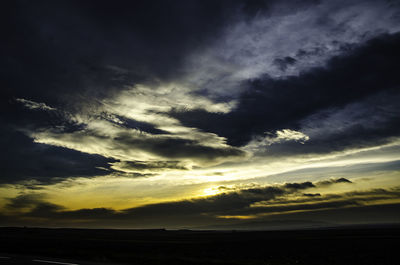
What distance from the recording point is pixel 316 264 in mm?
27141

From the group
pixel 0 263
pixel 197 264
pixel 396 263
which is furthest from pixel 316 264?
pixel 0 263

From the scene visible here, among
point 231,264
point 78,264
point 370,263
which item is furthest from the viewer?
point 370,263

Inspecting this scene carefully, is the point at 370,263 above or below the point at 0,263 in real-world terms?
below

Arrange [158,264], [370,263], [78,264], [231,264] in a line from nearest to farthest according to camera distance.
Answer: [78,264]
[158,264]
[231,264]
[370,263]

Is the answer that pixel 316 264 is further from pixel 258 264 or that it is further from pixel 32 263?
pixel 32 263

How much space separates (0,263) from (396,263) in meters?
35.8

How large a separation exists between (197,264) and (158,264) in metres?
2.98

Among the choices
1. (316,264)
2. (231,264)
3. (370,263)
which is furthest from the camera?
(370,263)

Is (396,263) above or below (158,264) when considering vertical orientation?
below

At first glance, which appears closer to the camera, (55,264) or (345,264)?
(55,264)

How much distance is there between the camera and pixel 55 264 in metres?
15.5

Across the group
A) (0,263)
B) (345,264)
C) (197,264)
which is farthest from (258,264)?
(0,263)

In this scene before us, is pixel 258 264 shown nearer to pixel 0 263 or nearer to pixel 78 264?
pixel 78 264

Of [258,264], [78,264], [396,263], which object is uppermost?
[78,264]
